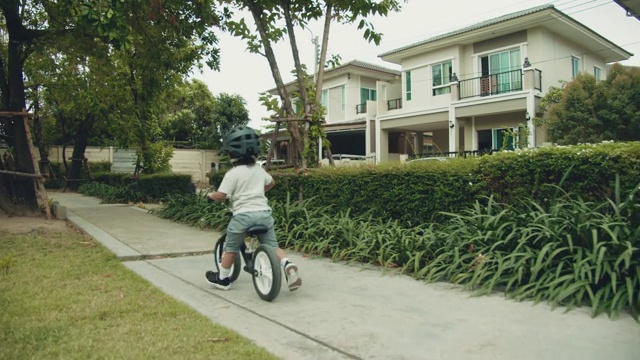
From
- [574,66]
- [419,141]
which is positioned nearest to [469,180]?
[574,66]

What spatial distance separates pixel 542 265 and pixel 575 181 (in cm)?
145

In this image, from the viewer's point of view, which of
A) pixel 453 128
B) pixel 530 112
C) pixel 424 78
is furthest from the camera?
pixel 424 78

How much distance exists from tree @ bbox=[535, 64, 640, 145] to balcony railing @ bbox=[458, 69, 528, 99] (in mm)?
2562

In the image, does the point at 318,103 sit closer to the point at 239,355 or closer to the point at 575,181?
the point at 575,181

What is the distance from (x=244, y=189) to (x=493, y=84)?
1845 centimetres

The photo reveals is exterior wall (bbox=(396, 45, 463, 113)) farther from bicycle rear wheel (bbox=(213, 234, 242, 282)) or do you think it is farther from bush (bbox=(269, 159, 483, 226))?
bicycle rear wheel (bbox=(213, 234, 242, 282))

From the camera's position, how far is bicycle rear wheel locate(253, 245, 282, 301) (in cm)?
437

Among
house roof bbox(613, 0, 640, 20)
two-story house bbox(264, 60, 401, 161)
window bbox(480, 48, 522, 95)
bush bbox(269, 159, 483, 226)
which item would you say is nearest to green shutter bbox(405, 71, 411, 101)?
two-story house bbox(264, 60, 401, 161)

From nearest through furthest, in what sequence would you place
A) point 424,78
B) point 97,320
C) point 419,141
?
1. point 97,320
2. point 424,78
3. point 419,141

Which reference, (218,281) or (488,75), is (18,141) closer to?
(218,281)

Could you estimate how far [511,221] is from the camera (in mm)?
5285

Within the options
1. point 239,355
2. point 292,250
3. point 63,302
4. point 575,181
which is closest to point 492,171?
point 575,181

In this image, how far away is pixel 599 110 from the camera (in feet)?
53.3

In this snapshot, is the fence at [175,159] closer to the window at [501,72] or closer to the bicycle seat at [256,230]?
the window at [501,72]
